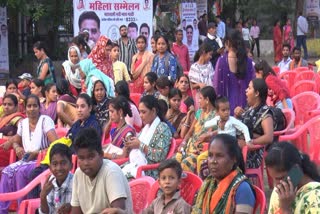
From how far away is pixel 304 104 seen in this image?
376 inches

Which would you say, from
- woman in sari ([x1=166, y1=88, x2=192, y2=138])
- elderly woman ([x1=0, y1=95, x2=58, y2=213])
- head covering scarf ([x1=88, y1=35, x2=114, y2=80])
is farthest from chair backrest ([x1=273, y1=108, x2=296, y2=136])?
head covering scarf ([x1=88, y1=35, x2=114, y2=80])

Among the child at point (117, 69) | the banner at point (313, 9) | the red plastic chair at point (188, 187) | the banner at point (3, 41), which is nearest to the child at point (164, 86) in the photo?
the child at point (117, 69)

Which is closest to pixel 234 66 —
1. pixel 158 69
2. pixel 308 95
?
pixel 308 95

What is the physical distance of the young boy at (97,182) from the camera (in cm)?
462

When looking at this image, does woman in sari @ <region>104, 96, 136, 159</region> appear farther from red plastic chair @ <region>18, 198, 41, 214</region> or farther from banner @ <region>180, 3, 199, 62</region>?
banner @ <region>180, 3, 199, 62</region>

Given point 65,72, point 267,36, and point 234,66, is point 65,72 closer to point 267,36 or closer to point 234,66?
point 234,66

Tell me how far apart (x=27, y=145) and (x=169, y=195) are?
2.47m

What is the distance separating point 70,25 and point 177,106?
1299 cm

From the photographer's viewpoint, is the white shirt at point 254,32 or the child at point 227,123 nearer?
the child at point 227,123

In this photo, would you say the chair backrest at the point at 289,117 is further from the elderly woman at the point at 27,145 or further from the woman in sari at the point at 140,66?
the woman in sari at the point at 140,66

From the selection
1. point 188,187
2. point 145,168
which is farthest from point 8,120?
point 188,187

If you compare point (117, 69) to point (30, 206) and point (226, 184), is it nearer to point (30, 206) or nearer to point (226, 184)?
point (30, 206)

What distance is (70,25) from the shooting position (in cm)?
2064

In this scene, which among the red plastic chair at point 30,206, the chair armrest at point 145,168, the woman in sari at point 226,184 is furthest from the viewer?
the chair armrest at point 145,168
